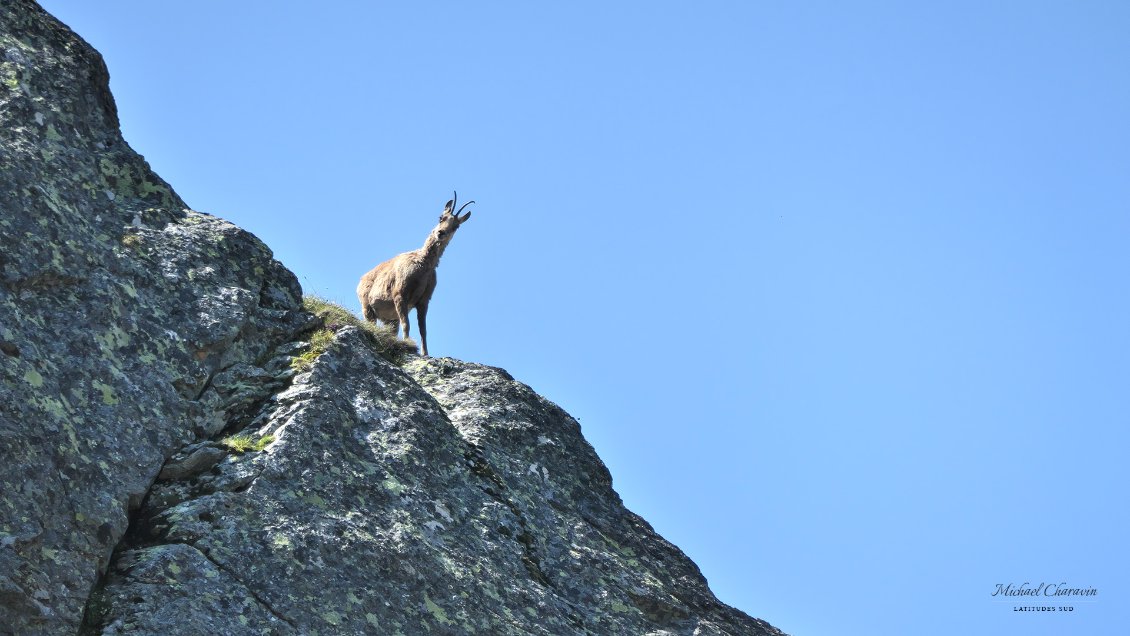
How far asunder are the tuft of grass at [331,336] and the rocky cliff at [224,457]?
75 millimetres

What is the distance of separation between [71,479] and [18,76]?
404 cm

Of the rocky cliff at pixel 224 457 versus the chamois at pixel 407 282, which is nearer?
the rocky cliff at pixel 224 457

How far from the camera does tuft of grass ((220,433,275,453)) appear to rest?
8992mm

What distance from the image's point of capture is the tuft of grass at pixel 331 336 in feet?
33.8

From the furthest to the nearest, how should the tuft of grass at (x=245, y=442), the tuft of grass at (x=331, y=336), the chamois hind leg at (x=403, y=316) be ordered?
the chamois hind leg at (x=403, y=316)
the tuft of grass at (x=331, y=336)
the tuft of grass at (x=245, y=442)

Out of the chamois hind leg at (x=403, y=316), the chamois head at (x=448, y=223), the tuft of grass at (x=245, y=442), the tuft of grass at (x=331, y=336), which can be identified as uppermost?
the chamois head at (x=448, y=223)

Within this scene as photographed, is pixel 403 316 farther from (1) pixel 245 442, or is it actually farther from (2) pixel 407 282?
(1) pixel 245 442

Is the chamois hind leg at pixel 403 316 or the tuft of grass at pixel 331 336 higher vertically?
the chamois hind leg at pixel 403 316

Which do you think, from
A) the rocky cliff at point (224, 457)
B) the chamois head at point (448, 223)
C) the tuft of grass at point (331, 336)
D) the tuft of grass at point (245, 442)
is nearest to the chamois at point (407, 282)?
the chamois head at point (448, 223)

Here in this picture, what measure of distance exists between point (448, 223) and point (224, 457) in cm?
1200

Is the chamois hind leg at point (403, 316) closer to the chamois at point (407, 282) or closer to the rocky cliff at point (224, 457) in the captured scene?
the chamois at point (407, 282)

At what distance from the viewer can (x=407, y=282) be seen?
→ 19312 mm

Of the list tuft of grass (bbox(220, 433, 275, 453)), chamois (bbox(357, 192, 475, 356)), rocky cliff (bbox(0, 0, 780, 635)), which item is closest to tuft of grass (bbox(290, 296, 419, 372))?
rocky cliff (bbox(0, 0, 780, 635))

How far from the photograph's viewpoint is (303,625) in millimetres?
8070
